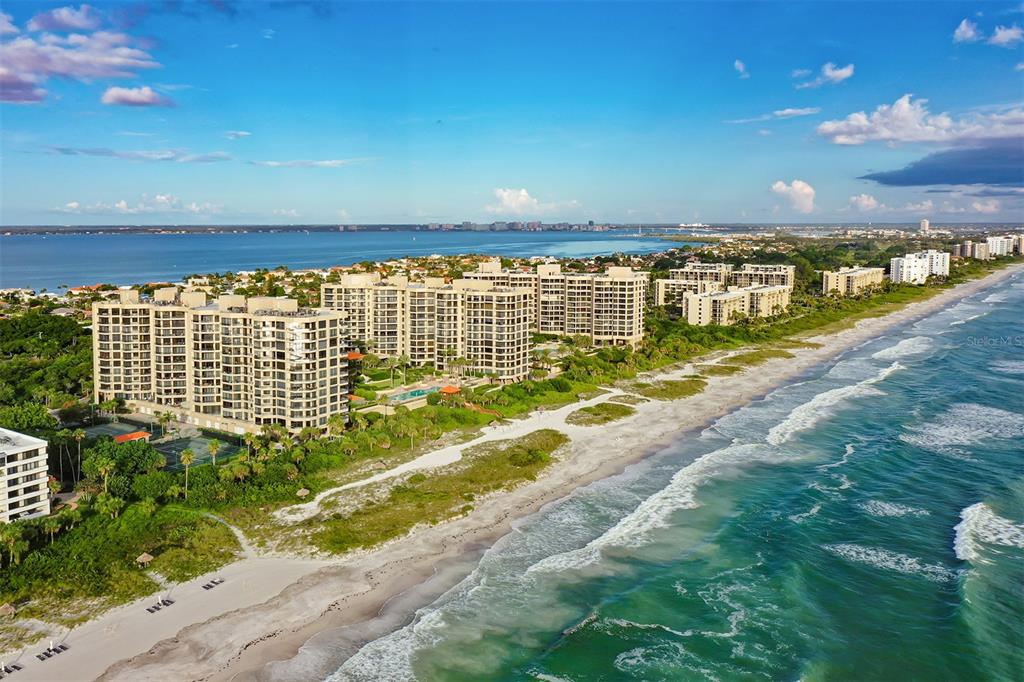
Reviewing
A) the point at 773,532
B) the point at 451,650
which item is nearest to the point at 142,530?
the point at 451,650

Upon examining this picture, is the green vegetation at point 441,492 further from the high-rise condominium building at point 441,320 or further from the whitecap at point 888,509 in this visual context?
the whitecap at point 888,509

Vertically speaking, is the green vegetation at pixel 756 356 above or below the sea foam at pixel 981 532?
above

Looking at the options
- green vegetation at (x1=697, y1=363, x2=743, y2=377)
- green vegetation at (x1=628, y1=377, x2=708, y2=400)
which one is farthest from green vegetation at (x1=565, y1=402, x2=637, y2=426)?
green vegetation at (x1=697, y1=363, x2=743, y2=377)

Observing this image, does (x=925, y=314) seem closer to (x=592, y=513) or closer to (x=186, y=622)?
(x=592, y=513)

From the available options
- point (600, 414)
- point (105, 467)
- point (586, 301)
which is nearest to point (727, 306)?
point (586, 301)

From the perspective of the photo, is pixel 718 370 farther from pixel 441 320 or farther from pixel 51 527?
pixel 51 527

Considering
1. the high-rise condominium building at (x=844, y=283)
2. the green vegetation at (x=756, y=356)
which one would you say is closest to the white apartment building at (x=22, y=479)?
the green vegetation at (x=756, y=356)

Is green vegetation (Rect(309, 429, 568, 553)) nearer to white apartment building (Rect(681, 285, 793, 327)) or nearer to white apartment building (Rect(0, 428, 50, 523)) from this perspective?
white apartment building (Rect(0, 428, 50, 523))
